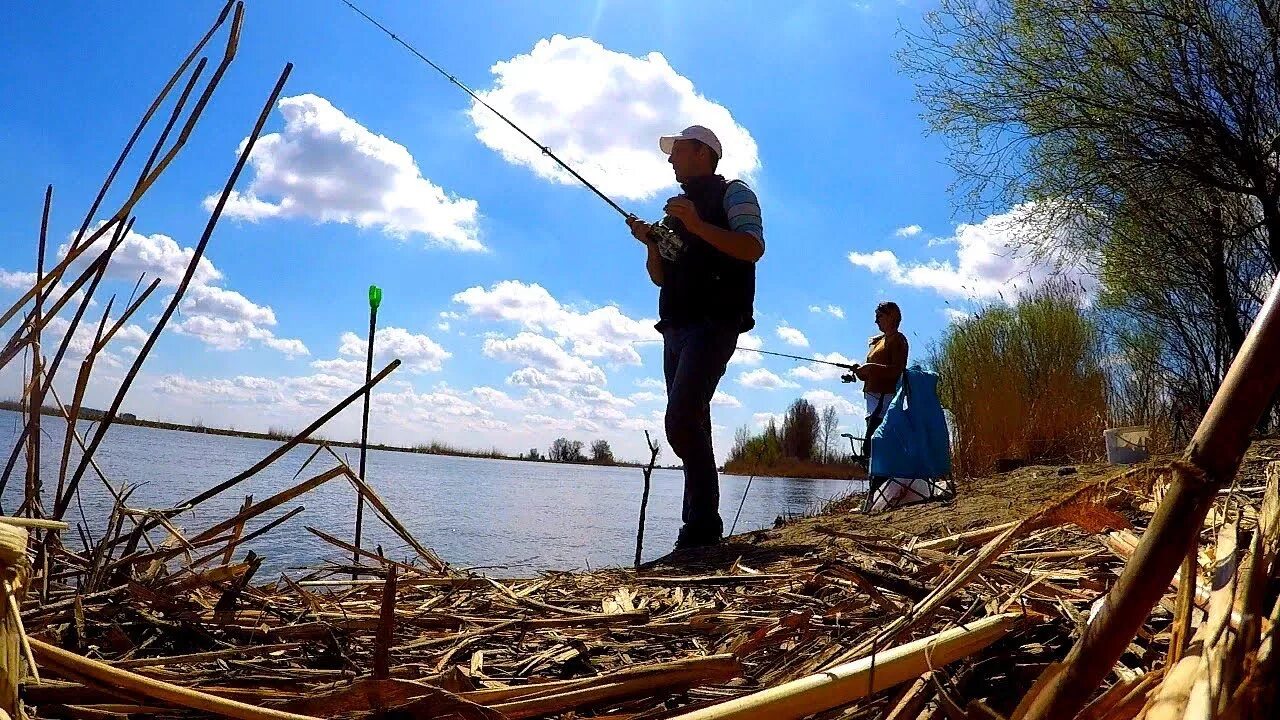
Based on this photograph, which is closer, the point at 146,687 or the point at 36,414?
the point at 146,687

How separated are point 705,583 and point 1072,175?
9.53 metres

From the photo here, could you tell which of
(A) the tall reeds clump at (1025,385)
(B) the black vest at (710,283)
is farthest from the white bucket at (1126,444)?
(B) the black vest at (710,283)

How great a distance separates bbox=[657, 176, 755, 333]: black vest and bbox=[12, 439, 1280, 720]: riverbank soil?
6.32 feet

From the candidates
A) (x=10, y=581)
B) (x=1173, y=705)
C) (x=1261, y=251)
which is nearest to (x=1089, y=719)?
(x=1173, y=705)

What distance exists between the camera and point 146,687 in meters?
0.94

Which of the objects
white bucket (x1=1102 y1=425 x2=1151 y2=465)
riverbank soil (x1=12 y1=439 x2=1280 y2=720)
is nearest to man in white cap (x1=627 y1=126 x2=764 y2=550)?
riverbank soil (x1=12 y1=439 x2=1280 y2=720)

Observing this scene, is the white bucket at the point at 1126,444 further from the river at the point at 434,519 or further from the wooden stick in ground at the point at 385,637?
the wooden stick in ground at the point at 385,637

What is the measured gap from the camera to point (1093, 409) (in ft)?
33.6

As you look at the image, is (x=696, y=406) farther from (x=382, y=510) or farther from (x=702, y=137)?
(x=382, y=510)

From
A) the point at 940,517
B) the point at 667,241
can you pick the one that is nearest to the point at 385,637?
the point at 667,241

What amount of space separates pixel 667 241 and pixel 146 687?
3375 mm

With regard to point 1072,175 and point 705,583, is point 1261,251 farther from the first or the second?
point 705,583

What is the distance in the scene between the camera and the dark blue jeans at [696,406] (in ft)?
12.4

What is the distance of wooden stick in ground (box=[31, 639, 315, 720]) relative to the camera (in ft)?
2.89
